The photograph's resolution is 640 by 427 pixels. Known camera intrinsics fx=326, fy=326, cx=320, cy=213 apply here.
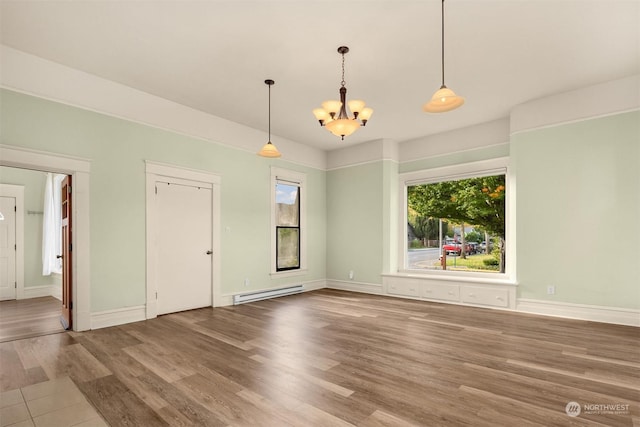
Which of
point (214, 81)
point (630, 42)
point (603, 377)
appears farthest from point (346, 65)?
point (603, 377)

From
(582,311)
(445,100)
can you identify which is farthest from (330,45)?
(582,311)

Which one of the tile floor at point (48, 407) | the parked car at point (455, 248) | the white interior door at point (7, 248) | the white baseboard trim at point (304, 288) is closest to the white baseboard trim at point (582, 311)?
the parked car at point (455, 248)

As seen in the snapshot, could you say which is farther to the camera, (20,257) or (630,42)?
(20,257)

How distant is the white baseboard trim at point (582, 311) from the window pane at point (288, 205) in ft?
14.4

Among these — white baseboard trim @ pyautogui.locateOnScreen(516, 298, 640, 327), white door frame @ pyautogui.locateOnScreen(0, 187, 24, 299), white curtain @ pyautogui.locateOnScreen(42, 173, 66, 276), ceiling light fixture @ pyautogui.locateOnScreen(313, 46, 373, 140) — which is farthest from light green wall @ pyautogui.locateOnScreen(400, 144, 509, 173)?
white door frame @ pyautogui.locateOnScreen(0, 187, 24, 299)

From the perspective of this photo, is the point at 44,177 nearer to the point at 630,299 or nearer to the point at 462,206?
the point at 462,206

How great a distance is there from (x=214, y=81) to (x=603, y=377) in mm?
5235

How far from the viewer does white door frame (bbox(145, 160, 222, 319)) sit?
4.78 meters

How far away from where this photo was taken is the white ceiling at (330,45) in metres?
3.01

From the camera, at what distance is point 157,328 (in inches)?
168

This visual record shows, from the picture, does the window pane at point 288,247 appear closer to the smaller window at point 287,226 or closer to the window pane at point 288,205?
the smaller window at point 287,226

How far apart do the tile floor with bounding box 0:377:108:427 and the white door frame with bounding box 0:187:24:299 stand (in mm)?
5035

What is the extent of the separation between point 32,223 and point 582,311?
32.0 ft

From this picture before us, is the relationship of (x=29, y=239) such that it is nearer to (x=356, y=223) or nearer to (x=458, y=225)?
(x=356, y=223)
